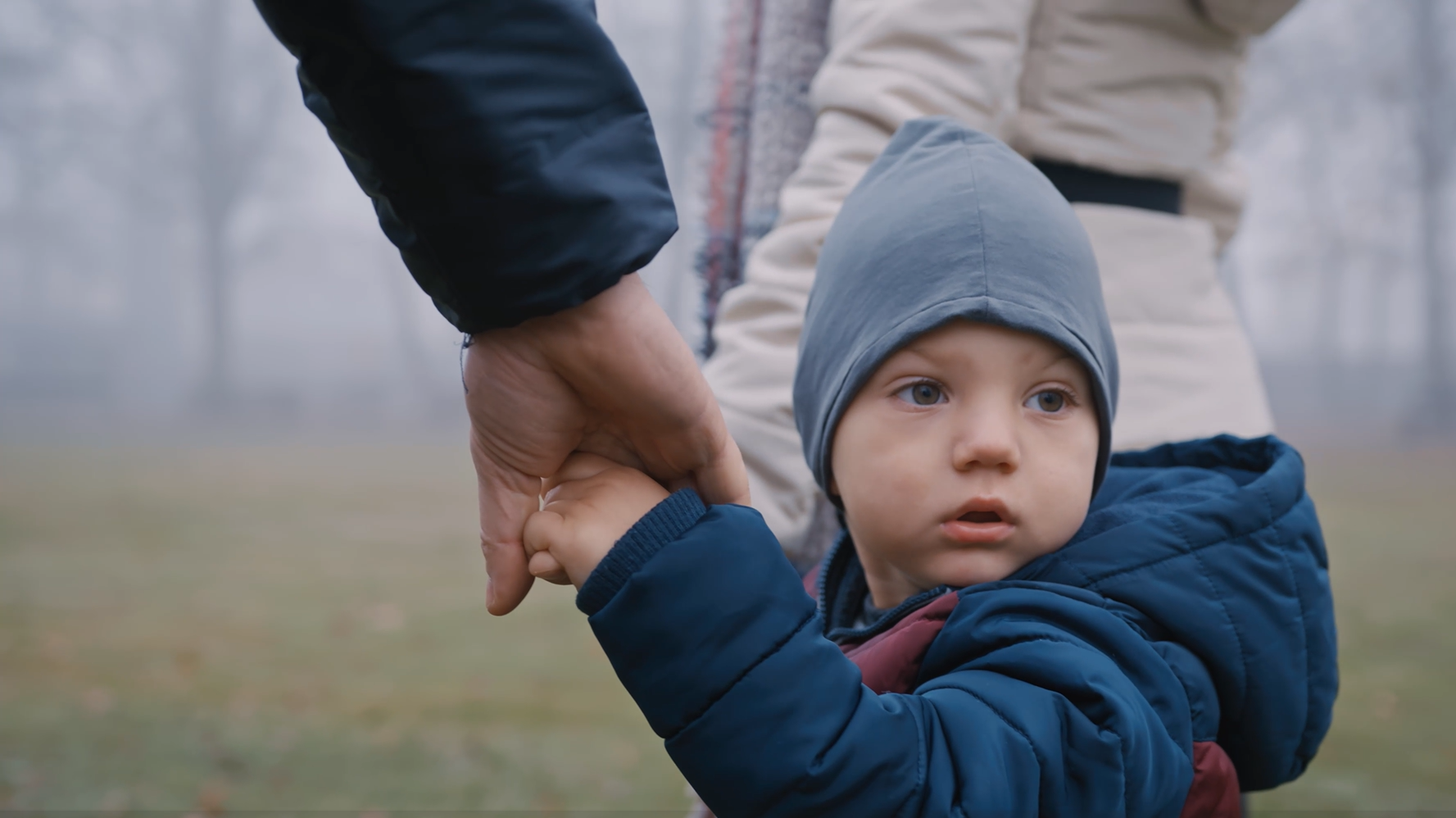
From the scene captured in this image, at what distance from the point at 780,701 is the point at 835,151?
0.78 meters

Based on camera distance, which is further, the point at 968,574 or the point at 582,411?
the point at 968,574

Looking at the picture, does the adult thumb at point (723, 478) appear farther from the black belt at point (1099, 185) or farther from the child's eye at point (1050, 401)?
the black belt at point (1099, 185)

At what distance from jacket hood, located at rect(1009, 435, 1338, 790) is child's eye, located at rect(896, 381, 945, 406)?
17cm

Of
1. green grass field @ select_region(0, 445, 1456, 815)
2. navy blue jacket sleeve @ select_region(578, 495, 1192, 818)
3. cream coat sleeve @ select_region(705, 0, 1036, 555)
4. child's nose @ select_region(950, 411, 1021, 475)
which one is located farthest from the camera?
green grass field @ select_region(0, 445, 1456, 815)

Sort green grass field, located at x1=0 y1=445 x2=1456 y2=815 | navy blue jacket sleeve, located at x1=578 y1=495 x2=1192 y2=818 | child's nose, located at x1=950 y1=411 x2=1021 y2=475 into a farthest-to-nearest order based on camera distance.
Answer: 1. green grass field, located at x1=0 y1=445 x2=1456 y2=815
2. child's nose, located at x1=950 y1=411 x2=1021 y2=475
3. navy blue jacket sleeve, located at x1=578 y1=495 x2=1192 y2=818

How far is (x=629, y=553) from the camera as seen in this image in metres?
0.68

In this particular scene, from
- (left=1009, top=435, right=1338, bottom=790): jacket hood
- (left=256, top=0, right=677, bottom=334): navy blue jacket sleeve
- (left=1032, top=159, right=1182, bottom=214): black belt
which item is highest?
(left=256, top=0, right=677, bottom=334): navy blue jacket sleeve

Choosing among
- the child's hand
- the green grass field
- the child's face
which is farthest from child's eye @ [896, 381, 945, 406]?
the green grass field

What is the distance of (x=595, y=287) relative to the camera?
0.60 m

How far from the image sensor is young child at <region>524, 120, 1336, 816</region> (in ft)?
2.23

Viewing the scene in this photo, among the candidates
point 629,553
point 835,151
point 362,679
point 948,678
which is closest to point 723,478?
point 629,553

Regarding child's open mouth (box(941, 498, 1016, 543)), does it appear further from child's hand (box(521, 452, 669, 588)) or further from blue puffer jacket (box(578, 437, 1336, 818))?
child's hand (box(521, 452, 669, 588))

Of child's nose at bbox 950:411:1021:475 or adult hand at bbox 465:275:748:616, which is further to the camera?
child's nose at bbox 950:411:1021:475

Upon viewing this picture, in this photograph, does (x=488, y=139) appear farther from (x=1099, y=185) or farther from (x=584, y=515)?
(x=1099, y=185)
